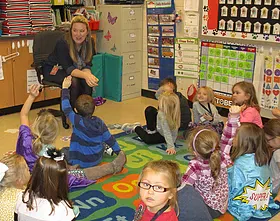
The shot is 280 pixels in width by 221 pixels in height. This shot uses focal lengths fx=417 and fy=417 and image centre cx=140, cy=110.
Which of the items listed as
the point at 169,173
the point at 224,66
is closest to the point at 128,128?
the point at 224,66

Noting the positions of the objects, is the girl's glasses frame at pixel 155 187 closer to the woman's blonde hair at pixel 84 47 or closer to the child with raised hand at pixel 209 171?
the child with raised hand at pixel 209 171

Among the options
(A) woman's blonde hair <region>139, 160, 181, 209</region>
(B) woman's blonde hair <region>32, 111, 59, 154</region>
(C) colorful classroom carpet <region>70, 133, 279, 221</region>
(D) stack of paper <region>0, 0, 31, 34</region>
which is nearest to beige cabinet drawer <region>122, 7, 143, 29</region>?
(D) stack of paper <region>0, 0, 31, 34</region>

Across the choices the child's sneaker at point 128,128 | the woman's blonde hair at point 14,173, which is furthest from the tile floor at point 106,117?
the woman's blonde hair at point 14,173

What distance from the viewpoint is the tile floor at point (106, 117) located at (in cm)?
416

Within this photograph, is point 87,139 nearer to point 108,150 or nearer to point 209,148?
point 108,150

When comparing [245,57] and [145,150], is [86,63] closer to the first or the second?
[145,150]

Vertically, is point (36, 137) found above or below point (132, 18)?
below

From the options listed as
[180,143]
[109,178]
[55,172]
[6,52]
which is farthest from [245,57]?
[55,172]

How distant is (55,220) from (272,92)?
340 centimetres

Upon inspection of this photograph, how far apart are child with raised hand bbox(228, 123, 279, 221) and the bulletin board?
2.97 metres

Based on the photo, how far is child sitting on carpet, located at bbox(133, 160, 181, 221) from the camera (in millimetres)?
1735

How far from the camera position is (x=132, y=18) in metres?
5.70

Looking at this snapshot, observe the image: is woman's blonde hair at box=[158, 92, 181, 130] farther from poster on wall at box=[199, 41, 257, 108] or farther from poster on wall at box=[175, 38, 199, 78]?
poster on wall at box=[175, 38, 199, 78]

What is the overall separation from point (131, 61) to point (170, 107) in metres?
2.12
